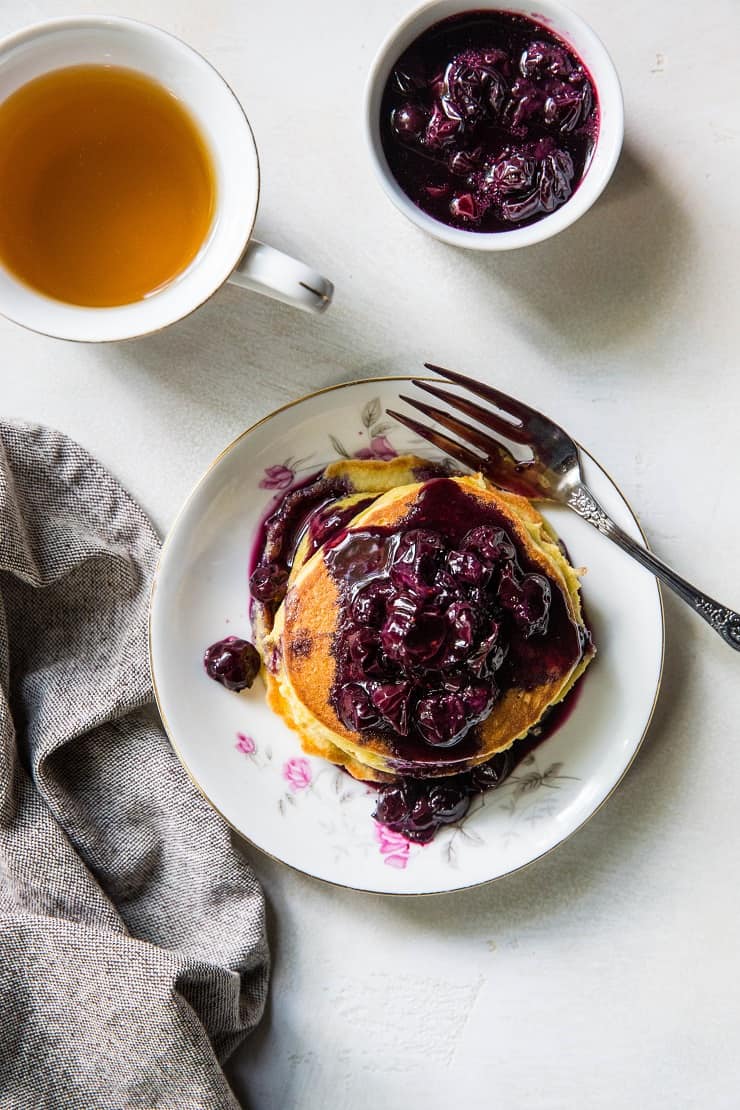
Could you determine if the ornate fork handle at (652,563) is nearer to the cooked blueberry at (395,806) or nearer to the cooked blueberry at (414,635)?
the cooked blueberry at (414,635)

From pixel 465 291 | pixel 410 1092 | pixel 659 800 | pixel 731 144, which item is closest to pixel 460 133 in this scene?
pixel 465 291

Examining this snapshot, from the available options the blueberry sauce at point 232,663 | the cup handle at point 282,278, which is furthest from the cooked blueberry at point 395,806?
the cup handle at point 282,278

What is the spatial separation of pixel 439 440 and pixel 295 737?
711 millimetres

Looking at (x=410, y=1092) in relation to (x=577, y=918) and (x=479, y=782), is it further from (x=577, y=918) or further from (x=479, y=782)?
(x=479, y=782)

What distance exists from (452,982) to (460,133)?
184 centimetres

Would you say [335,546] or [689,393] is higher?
[689,393]

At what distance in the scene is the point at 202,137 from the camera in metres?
1.97

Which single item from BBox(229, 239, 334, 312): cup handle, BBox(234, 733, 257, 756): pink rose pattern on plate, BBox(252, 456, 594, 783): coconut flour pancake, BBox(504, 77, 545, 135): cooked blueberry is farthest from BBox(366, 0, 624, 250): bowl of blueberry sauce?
BBox(234, 733, 257, 756): pink rose pattern on plate

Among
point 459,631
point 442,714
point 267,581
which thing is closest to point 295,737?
point 267,581

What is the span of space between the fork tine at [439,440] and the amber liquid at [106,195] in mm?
549

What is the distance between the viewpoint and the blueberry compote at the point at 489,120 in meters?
1.91

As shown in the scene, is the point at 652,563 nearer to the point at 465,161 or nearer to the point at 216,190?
the point at 465,161

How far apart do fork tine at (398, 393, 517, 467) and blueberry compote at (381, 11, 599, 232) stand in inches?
14.4

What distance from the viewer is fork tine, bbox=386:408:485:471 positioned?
208 cm
